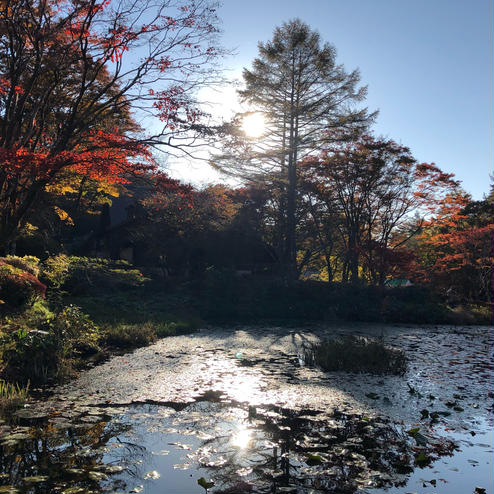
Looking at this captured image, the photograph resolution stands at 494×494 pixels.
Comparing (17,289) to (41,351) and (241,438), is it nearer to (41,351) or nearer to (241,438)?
(41,351)

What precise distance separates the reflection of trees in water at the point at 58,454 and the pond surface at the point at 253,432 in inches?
0.6

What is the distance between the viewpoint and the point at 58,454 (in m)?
4.02

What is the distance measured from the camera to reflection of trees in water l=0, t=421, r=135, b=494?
3538mm

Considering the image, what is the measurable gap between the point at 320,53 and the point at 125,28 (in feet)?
47.9

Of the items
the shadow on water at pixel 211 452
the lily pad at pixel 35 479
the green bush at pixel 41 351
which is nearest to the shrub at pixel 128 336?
the green bush at pixel 41 351

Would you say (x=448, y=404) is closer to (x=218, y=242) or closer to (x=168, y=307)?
(x=168, y=307)

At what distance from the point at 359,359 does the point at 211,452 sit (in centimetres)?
488

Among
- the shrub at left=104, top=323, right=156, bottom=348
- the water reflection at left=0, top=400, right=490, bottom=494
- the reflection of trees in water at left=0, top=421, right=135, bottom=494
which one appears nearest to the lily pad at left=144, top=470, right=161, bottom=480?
the water reflection at left=0, top=400, right=490, bottom=494

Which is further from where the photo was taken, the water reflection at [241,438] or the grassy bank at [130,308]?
the grassy bank at [130,308]

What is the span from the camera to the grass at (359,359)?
796 centimetres

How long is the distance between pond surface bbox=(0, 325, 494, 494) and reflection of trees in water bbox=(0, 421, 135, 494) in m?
0.02

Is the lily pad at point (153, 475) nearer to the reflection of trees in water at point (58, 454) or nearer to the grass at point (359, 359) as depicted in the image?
the reflection of trees in water at point (58, 454)

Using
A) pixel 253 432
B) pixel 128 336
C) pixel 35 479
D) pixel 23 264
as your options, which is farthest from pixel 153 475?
pixel 23 264

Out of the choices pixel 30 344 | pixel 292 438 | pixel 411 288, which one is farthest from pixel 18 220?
pixel 411 288
